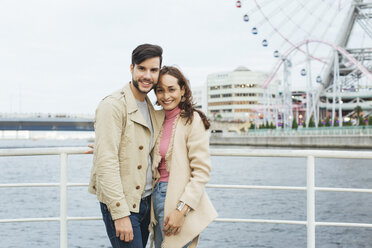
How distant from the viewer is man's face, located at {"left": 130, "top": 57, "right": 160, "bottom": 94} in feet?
9.02

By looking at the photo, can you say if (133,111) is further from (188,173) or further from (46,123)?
Answer: (46,123)

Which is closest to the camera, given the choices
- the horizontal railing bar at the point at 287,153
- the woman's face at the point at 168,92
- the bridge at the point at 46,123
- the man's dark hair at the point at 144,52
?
the man's dark hair at the point at 144,52

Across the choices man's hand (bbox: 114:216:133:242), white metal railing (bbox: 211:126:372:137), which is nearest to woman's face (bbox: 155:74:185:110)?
man's hand (bbox: 114:216:133:242)

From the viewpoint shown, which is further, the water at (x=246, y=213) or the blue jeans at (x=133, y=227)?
the water at (x=246, y=213)

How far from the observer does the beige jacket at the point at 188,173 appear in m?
2.76

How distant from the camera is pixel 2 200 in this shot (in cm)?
2111

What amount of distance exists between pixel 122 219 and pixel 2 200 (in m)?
20.2

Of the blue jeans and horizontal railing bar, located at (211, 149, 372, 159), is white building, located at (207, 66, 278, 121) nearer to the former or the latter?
horizontal railing bar, located at (211, 149, 372, 159)

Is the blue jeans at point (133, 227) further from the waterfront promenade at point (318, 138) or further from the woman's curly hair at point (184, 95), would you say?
the waterfront promenade at point (318, 138)

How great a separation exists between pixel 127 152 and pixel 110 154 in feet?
0.43

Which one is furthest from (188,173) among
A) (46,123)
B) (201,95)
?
(201,95)

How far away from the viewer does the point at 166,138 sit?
9.45 ft

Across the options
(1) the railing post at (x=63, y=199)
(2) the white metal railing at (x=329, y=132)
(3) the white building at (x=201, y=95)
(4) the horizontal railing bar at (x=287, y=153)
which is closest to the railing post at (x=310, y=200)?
(4) the horizontal railing bar at (x=287, y=153)

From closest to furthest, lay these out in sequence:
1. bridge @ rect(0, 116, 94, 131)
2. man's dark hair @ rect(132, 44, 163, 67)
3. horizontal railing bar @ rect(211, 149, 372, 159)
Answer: man's dark hair @ rect(132, 44, 163, 67) < horizontal railing bar @ rect(211, 149, 372, 159) < bridge @ rect(0, 116, 94, 131)
